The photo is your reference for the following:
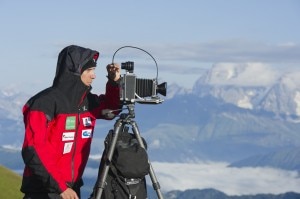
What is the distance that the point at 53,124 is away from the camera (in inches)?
307

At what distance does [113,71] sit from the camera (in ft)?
29.6

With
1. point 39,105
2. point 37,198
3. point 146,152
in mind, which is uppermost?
point 39,105

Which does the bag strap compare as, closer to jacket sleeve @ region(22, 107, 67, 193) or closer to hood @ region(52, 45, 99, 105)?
jacket sleeve @ region(22, 107, 67, 193)

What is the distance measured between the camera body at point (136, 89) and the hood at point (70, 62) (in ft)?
1.71

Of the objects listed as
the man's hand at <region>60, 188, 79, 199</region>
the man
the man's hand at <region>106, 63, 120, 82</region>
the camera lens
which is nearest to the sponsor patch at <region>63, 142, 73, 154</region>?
the man

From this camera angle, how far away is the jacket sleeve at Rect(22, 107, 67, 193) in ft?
24.3

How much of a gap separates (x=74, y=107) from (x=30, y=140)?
2.64 ft

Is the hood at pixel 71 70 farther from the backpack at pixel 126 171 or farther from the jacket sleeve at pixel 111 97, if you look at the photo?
the jacket sleeve at pixel 111 97

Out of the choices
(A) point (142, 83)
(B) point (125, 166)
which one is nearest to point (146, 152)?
(B) point (125, 166)

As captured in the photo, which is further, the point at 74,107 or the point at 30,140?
the point at 74,107

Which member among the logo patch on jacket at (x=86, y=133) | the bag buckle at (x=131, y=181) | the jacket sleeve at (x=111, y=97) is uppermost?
the jacket sleeve at (x=111, y=97)

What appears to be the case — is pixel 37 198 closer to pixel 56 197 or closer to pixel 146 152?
pixel 56 197

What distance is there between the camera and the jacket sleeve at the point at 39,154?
7406 millimetres

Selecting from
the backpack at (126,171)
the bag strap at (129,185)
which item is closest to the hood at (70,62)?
the backpack at (126,171)
